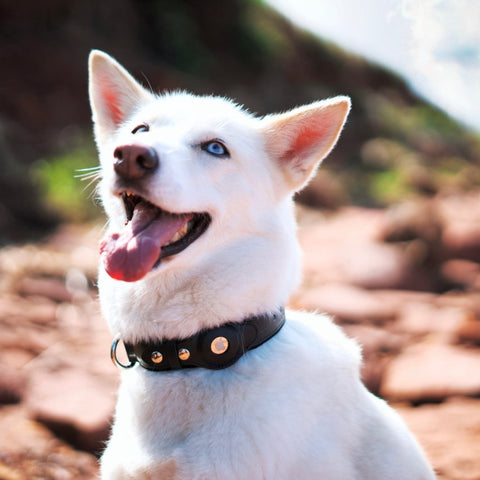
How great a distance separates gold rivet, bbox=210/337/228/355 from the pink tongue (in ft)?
1.11

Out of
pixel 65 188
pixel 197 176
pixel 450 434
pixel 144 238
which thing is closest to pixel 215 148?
pixel 197 176

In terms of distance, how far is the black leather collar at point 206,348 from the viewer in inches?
75.4

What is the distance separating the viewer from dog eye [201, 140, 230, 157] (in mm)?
2146

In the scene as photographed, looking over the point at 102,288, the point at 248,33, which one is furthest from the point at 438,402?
the point at 248,33

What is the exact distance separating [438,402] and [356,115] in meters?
13.1

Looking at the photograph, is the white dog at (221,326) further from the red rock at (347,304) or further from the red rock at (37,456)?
the red rock at (347,304)

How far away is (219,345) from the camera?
6.28 ft

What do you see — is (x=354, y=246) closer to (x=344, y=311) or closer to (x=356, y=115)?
(x=344, y=311)

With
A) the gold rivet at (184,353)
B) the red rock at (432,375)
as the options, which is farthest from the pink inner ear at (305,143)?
the red rock at (432,375)

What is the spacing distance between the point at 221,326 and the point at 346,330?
2.71 m

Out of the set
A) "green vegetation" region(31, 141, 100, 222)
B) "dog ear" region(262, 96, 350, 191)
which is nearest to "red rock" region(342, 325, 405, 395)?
"dog ear" region(262, 96, 350, 191)

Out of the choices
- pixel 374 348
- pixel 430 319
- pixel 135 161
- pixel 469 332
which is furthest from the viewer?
pixel 430 319

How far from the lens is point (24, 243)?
22.0 ft

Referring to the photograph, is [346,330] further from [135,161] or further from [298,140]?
[135,161]
